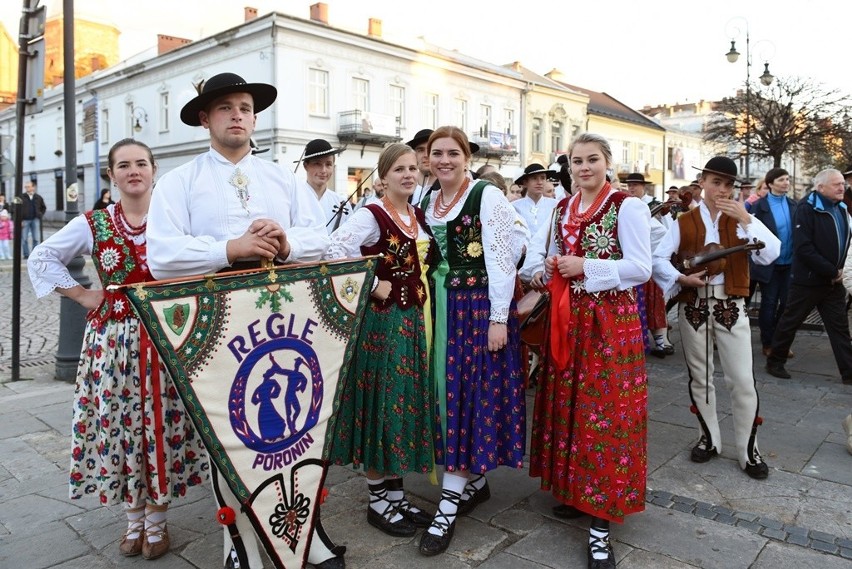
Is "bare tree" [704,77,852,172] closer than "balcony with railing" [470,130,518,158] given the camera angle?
Yes

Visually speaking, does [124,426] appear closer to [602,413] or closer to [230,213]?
[230,213]

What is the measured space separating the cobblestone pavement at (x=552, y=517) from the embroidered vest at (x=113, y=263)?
1196 mm

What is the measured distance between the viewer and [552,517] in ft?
11.3

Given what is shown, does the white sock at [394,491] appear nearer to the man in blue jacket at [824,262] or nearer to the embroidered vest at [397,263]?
the embroidered vest at [397,263]

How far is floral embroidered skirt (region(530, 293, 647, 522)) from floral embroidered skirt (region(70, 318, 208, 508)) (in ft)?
6.16

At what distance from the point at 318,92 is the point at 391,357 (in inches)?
989


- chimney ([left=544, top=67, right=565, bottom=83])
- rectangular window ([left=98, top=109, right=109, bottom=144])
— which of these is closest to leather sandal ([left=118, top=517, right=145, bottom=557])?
rectangular window ([left=98, top=109, right=109, bottom=144])

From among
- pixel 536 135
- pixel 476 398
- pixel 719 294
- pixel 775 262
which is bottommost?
pixel 476 398

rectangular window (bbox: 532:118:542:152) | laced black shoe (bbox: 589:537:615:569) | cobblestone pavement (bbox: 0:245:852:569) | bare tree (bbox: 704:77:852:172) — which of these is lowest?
cobblestone pavement (bbox: 0:245:852:569)

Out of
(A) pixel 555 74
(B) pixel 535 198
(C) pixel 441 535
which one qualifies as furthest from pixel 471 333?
(A) pixel 555 74

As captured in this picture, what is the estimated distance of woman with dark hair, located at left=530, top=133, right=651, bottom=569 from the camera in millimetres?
3039

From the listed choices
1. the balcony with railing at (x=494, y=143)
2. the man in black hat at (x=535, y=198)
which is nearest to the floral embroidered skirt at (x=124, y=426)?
the man in black hat at (x=535, y=198)

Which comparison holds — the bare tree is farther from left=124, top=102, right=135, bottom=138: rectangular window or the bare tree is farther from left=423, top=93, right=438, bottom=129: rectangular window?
left=124, top=102, right=135, bottom=138: rectangular window

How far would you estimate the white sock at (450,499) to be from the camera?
126 inches
